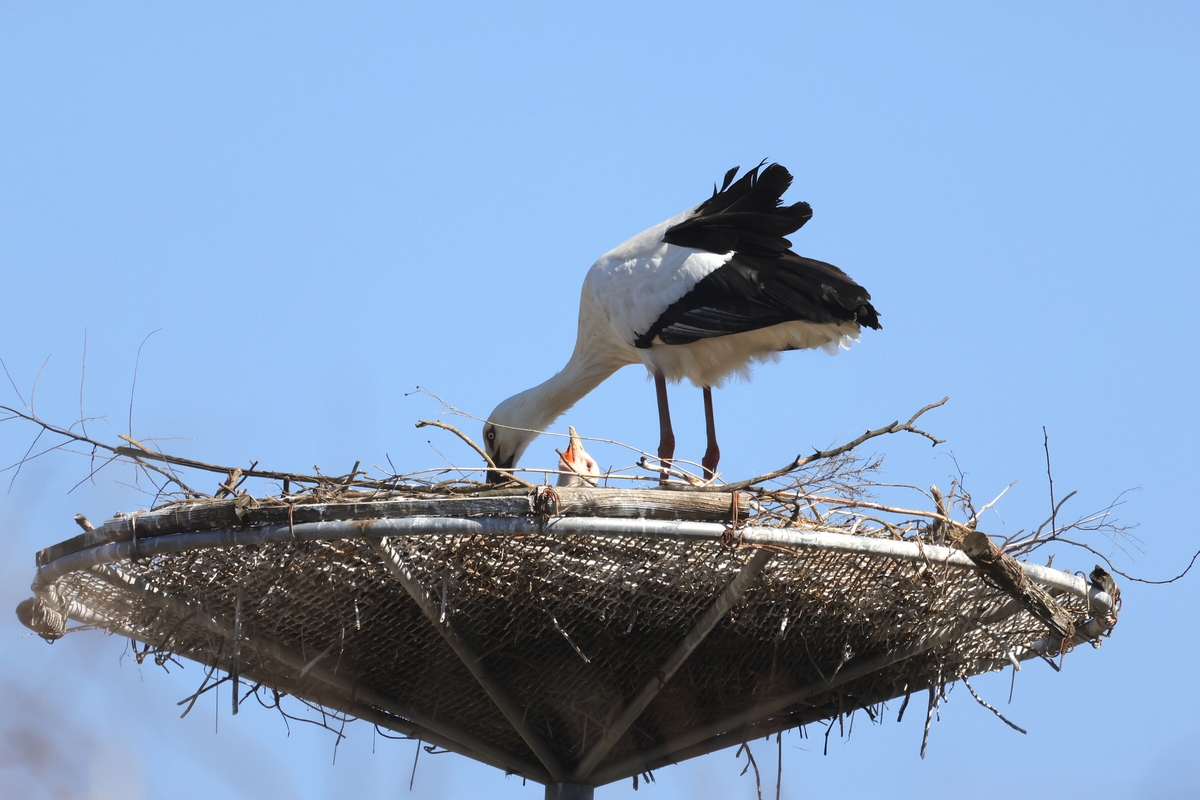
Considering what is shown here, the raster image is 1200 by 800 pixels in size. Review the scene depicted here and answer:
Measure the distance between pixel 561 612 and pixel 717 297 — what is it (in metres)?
Answer: 2.45

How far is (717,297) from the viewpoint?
731 centimetres

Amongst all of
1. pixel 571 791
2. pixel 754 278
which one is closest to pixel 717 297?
pixel 754 278

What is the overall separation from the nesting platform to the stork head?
88.3 inches

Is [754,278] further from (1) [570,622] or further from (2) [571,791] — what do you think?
(2) [571,791]

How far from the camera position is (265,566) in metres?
5.18

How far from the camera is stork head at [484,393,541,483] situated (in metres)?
8.33

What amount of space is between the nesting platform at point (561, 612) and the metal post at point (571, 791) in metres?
0.02

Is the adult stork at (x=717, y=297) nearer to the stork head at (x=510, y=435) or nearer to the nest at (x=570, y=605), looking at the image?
the stork head at (x=510, y=435)

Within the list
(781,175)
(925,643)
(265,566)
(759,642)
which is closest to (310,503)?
(265,566)

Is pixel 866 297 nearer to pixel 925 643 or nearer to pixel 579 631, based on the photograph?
pixel 925 643

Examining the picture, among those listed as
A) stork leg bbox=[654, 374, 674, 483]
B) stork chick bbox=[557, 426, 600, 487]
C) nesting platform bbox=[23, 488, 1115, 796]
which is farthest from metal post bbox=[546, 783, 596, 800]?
stork leg bbox=[654, 374, 674, 483]

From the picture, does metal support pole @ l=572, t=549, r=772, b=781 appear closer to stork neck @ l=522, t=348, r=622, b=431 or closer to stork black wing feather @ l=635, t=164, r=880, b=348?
stork black wing feather @ l=635, t=164, r=880, b=348

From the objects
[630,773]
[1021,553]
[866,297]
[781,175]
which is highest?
[781,175]

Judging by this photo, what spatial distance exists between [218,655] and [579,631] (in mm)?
1410
